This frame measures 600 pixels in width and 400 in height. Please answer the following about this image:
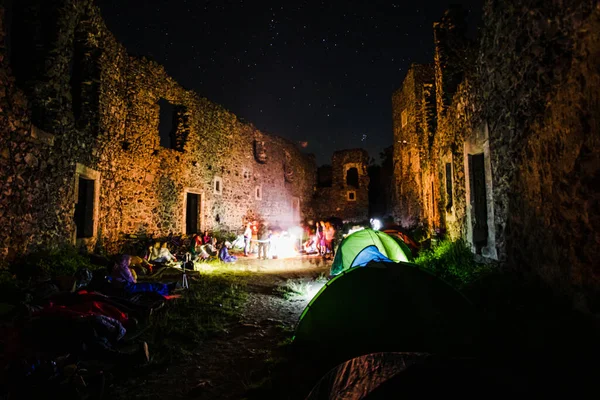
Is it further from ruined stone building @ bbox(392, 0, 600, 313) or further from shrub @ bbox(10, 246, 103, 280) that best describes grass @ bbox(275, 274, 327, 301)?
shrub @ bbox(10, 246, 103, 280)

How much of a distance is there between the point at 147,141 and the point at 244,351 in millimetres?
8881

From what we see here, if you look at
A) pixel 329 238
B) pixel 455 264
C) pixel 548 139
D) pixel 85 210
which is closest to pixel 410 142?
pixel 329 238

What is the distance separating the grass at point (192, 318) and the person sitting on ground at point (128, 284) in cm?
40

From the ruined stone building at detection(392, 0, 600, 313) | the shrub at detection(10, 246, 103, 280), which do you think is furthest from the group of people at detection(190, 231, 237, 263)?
the ruined stone building at detection(392, 0, 600, 313)

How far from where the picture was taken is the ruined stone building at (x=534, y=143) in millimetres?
2547

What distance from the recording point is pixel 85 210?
25.4 feet

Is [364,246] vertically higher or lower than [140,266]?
higher

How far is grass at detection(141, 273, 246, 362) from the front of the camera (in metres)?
3.77

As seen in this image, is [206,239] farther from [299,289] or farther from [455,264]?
[455,264]

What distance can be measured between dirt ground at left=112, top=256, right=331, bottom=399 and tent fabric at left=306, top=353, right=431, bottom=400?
1357 mm

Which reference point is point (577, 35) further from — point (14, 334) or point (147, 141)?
point (147, 141)

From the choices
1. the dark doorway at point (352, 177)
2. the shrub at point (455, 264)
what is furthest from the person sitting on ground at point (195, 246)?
the dark doorway at point (352, 177)

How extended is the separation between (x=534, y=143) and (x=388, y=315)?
2.58 m

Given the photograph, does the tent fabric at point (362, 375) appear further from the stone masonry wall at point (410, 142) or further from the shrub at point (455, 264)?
the stone masonry wall at point (410, 142)
